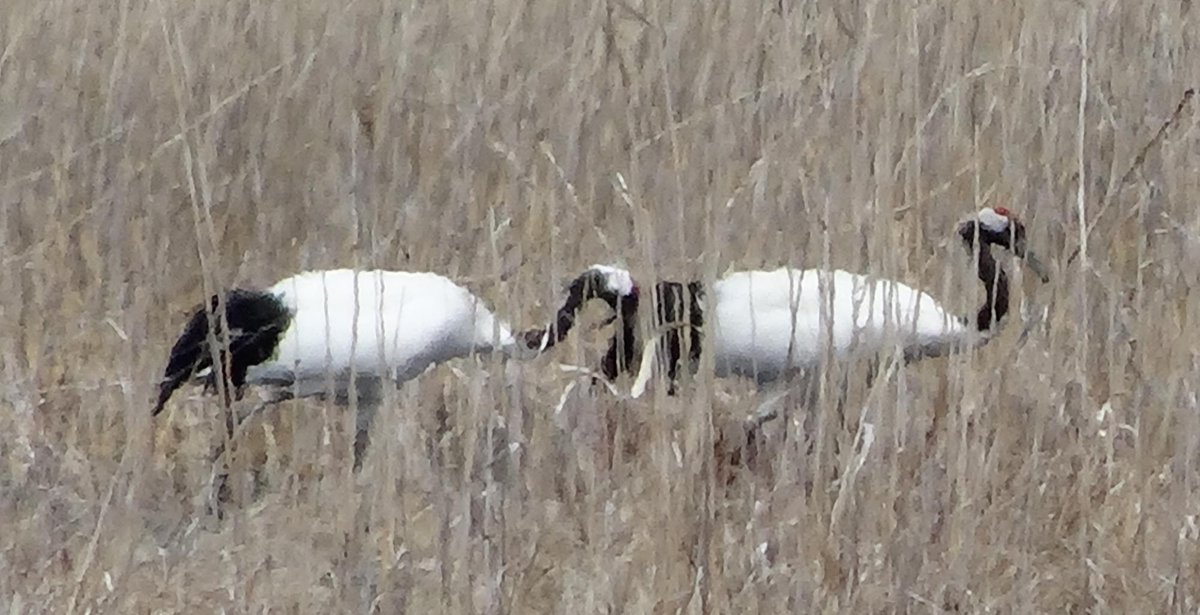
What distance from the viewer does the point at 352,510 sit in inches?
68.1

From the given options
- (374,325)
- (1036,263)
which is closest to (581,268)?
(374,325)

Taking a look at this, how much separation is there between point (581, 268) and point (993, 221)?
68 cm

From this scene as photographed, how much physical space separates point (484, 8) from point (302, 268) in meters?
0.97

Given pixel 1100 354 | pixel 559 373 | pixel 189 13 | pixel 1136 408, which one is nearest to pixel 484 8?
pixel 189 13

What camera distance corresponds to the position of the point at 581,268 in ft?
9.78

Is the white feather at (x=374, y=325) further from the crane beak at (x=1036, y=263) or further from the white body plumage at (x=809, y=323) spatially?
the crane beak at (x=1036, y=263)

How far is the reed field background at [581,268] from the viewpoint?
178cm

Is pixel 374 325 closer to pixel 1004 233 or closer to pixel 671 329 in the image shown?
pixel 671 329

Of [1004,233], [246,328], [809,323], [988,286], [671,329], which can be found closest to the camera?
[671,329]

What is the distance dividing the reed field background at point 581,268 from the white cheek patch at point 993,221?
2.0 inches

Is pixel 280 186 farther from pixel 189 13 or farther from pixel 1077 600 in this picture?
pixel 1077 600

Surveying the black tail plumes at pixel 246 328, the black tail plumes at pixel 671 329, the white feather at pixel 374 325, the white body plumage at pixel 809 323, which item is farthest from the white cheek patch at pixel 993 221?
the black tail plumes at pixel 246 328

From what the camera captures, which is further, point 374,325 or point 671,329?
point 374,325

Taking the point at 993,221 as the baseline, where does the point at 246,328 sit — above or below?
below
